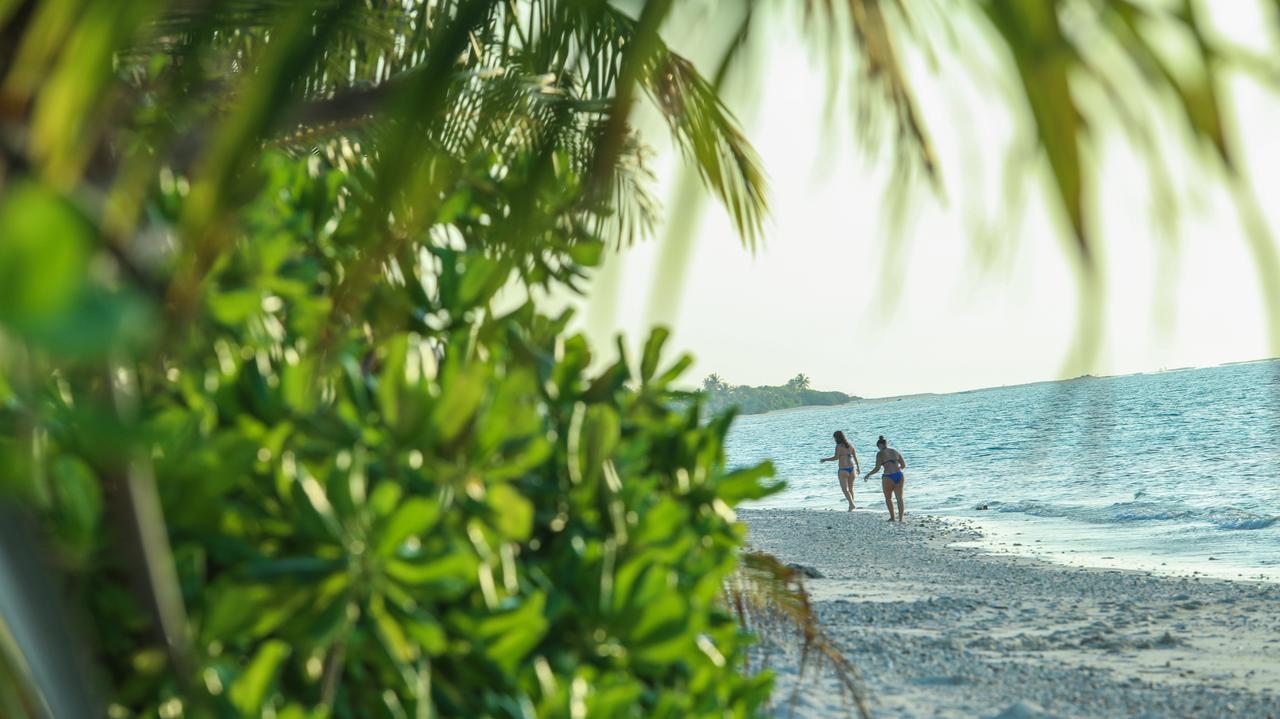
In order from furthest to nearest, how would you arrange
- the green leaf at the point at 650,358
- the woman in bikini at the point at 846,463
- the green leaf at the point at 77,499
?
1. the woman in bikini at the point at 846,463
2. the green leaf at the point at 650,358
3. the green leaf at the point at 77,499

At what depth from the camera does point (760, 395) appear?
58.6 inches

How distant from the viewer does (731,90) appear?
2.43 feet

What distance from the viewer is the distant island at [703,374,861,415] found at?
4.21ft

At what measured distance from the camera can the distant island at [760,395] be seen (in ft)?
4.21

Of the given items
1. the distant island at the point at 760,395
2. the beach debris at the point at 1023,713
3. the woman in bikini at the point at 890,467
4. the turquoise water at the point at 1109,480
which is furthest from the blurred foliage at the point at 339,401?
the woman in bikini at the point at 890,467

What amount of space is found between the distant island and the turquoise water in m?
0.15

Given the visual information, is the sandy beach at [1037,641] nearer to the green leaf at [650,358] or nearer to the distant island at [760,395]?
the distant island at [760,395]

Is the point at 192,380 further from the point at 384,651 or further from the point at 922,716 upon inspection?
the point at 922,716

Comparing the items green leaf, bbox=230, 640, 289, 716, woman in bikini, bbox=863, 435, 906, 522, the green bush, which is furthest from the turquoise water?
woman in bikini, bbox=863, 435, 906, 522

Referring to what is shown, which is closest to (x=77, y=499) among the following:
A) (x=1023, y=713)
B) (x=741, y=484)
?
(x=741, y=484)

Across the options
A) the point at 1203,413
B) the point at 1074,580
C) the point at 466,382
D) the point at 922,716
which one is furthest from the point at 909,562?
the point at 1203,413

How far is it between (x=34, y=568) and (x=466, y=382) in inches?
31.8

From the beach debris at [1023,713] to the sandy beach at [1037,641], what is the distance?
0.6 inches

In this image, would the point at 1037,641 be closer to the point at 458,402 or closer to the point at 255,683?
the point at 458,402
